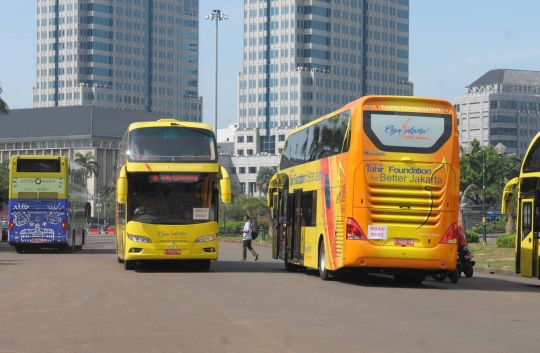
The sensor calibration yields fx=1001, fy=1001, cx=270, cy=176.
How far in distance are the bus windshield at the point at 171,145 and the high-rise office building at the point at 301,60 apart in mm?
145847

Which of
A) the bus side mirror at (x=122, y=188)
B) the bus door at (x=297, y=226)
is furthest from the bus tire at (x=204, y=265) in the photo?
the bus side mirror at (x=122, y=188)

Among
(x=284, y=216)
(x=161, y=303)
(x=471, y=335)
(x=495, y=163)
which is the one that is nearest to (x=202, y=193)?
(x=284, y=216)

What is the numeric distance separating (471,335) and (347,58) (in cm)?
16958

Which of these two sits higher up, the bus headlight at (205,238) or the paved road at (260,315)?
the bus headlight at (205,238)

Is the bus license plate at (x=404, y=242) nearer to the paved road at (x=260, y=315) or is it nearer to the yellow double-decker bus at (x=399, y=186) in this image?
the yellow double-decker bus at (x=399, y=186)

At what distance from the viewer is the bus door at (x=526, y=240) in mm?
22969

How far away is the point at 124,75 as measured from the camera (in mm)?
199625

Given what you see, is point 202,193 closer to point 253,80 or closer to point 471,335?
point 471,335

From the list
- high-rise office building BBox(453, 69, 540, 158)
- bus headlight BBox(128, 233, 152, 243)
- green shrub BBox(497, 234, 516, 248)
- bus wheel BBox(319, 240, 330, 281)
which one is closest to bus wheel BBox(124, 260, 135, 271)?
bus headlight BBox(128, 233, 152, 243)

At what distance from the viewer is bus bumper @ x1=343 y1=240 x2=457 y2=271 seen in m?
21.0

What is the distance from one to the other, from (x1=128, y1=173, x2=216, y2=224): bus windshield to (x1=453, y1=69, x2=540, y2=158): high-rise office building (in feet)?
534

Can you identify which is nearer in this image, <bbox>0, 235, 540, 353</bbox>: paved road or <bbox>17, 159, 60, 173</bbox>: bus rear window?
<bbox>0, 235, 540, 353</bbox>: paved road

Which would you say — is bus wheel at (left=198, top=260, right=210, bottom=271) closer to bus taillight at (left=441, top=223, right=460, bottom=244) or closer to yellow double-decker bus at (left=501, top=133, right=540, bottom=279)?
yellow double-decker bus at (left=501, top=133, right=540, bottom=279)

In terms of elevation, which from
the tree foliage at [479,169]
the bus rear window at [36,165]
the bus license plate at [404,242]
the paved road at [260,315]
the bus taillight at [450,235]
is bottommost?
the paved road at [260,315]
